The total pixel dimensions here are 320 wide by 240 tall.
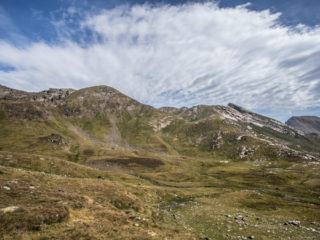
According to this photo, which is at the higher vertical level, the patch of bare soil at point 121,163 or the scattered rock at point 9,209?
the scattered rock at point 9,209

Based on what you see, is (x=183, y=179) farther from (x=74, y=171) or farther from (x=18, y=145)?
(x=18, y=145)

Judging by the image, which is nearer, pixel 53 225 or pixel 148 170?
pixel 53 225

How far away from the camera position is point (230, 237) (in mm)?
22219

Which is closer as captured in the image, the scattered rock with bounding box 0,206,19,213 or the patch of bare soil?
the scattered rock with bounding box 0,206,19,213

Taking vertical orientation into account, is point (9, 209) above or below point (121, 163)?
above

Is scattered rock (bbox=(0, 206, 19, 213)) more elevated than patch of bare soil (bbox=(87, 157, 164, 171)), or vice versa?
scattered rock (bbox=(0, 206, 19, 213))

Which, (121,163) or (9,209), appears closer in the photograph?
(9,209)

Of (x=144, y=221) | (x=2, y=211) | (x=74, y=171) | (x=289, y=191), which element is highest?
(x=2, y=211)

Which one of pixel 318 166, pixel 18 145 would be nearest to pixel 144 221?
pixel 18 145

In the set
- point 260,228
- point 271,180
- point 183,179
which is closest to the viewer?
point 260,228

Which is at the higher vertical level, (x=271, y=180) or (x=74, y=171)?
(x=74, y=171)

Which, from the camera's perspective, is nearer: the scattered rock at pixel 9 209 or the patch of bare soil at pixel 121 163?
the scattered rock at pixel 9 209

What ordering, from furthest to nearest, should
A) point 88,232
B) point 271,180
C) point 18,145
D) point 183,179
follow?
1. point 18,145
2. point 271,180
3. point 183,179
4. point 88,232

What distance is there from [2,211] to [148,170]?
135 m
